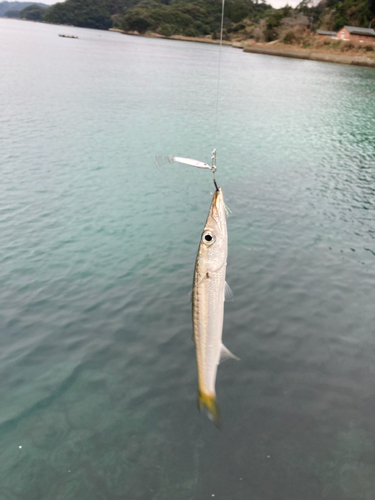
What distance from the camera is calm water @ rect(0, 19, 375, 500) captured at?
20.5 feet

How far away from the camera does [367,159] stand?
25.2 metres

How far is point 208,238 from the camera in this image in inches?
163

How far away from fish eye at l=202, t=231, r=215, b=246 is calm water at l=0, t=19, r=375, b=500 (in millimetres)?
4086

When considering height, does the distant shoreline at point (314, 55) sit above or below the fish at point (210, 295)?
above

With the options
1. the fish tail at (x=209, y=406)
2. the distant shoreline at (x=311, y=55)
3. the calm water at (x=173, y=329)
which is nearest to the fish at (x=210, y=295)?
the fish tail at (x=209, y=406)

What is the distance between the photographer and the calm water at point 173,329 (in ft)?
20.5

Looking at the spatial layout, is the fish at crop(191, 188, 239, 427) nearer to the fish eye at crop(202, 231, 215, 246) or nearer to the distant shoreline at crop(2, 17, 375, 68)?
the fish eye at crop(202, 231, 215, 246)

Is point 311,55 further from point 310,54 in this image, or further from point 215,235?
point 215,235

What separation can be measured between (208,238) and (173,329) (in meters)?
5.61

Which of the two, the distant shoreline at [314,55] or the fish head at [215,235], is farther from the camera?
the distant shoreline at [314,55]

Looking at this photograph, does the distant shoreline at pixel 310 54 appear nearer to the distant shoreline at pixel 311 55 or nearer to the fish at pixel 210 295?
the distant shoreline at pixel 311 55

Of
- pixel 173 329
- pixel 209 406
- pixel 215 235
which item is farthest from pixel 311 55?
pixel 209 406

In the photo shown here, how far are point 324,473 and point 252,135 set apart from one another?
87.8 feet

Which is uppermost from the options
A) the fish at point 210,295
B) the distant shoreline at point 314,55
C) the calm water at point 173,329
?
the distant shoreline at point 314,55
